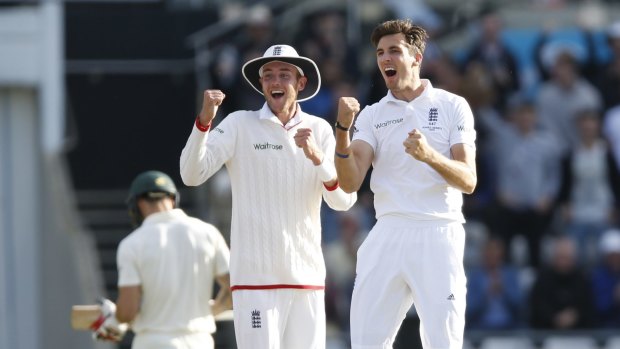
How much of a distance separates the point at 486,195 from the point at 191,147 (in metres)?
7.74

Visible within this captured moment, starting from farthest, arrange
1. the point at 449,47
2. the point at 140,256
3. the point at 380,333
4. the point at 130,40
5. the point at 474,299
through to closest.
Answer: the point at 130,40
the point at 449,47
the point at 474,299
the point at 140,256
the point at 380,333

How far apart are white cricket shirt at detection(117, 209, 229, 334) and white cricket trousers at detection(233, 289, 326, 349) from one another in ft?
3.22

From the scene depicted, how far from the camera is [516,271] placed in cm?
1616

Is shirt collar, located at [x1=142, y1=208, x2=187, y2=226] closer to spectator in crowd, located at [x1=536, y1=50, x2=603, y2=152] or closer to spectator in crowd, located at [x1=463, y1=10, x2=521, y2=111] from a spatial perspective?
spectator in crowd, located at [x1=463, y1=10, x2=521, y2=111]

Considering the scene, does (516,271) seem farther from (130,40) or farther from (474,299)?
(130,40)

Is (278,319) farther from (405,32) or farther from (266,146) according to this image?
(405,32)

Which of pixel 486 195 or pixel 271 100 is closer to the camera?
pixel 271 100

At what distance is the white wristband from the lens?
9.32 meters

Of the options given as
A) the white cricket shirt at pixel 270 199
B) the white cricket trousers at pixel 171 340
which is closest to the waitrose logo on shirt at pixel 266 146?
the white cricket shirt at pixel 270 199

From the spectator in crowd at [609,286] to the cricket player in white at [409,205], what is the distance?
7.07m

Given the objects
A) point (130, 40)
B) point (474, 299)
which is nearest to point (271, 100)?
point (474, 299)

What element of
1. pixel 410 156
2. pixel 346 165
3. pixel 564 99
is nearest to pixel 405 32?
pixel 410 156

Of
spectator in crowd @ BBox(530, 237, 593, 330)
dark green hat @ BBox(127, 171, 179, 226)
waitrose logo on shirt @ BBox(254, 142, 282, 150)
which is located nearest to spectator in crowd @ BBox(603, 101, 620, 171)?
spectator in crowd @ BBox(530, 237, 593, 330)

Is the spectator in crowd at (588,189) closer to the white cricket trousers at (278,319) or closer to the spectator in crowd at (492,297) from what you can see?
the spectator in crowd at (492,297)
